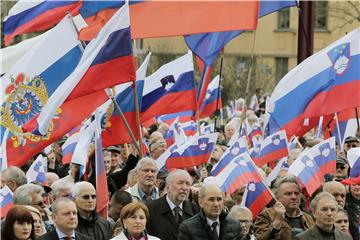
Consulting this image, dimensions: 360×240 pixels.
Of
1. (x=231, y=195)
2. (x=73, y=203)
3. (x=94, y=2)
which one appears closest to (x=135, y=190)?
(x=231, y=195)

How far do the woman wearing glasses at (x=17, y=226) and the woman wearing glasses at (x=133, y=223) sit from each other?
0.79m

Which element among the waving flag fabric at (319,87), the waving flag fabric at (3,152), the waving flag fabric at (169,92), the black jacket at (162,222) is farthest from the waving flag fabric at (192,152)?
the black jacket at (162,222)

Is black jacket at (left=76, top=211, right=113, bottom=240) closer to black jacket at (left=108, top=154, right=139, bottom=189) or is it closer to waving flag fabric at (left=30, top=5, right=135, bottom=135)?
waving flag fabric at (left=30, top=5, right=135, bottom=135)

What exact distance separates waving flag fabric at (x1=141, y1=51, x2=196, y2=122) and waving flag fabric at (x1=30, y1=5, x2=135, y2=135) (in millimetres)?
3504

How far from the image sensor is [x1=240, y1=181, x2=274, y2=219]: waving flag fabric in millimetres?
13094

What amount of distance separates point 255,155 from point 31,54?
346 centimetres

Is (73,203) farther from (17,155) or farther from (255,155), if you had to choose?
(255,155)

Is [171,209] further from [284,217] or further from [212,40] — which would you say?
[212,40]

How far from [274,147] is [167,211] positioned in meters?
3.94

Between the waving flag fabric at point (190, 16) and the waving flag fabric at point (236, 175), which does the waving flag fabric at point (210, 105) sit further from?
the waving flag fabric at point (236, 175)

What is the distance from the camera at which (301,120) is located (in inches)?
650

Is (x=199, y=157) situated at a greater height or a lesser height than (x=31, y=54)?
lesser

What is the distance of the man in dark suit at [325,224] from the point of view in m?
12.0

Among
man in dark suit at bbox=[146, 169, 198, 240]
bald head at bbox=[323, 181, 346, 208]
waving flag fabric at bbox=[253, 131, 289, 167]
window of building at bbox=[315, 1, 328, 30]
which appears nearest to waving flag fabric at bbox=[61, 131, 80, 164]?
Result: waving flag fabric at bbox=[253, 131, 289, 167]
